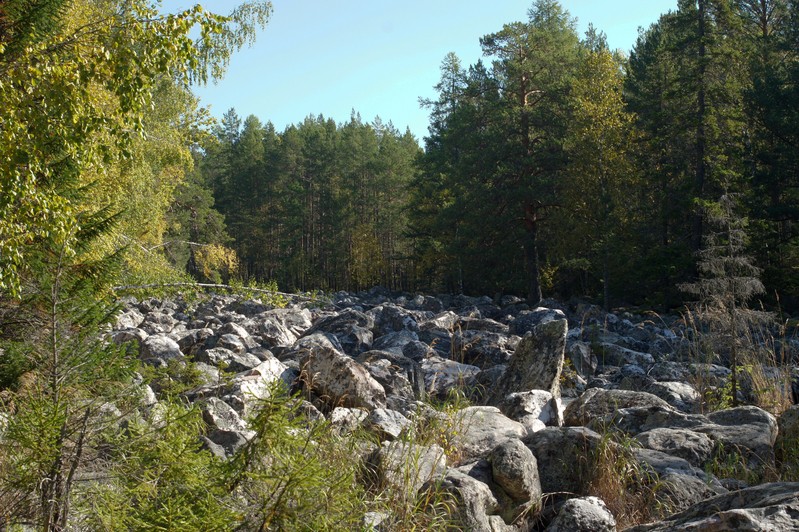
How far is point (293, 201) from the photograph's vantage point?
54312 millimetres

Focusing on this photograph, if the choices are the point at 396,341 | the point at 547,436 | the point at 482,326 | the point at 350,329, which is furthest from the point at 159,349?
the point at 482,326

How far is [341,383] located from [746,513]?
5739mm

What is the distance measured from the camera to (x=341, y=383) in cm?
827

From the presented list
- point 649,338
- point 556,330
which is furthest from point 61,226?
point 649,338

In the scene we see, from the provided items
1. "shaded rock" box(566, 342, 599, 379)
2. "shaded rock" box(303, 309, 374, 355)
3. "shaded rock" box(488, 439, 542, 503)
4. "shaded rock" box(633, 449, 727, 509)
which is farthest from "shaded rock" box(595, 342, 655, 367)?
"shaded rock" box(488, 439, 542, 503)

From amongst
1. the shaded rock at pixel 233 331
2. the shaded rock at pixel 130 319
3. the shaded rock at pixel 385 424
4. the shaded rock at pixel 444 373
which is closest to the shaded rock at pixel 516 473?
the shaded rock at pixel 385 424

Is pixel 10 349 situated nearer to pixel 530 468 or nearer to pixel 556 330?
pixel 530 468

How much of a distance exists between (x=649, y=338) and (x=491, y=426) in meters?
12.5

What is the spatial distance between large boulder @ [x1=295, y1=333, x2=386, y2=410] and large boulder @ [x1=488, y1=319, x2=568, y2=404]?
1608 mm

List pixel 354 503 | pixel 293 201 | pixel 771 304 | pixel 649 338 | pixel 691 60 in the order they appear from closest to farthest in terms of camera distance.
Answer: pixel 354 503
pixel 649 338
pixel 771 304
pixel 691 60
pixel 293 201

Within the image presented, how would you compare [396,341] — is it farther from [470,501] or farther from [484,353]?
[470,501]

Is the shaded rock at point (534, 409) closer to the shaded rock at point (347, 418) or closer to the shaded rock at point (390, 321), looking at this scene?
the shaded rock at point (347, 418)

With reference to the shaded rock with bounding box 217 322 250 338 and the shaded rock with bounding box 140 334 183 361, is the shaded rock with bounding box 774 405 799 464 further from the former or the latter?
the shaded rock with bounding box 217 322 250 338

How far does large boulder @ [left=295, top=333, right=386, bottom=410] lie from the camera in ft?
26.7
